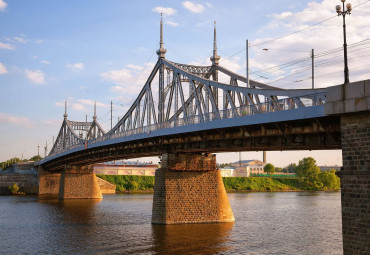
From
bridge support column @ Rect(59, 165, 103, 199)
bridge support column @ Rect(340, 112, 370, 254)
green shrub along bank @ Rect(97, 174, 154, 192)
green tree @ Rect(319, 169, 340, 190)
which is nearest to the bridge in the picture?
bridge support column @ Rect(340, 112, 370, 254)

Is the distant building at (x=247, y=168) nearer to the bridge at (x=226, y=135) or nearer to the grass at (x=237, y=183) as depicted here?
the grass at (x=237, y=183)

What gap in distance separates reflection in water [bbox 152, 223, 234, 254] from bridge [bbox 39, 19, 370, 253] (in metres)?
1.96

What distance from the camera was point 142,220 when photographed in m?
40.9

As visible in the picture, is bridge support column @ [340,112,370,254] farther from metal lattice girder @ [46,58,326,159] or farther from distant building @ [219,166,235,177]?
distant building @ [219,166,235,177]

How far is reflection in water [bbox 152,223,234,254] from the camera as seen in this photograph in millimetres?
26016

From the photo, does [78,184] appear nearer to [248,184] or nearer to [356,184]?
[248,184]

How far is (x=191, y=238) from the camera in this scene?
29547 millimetres

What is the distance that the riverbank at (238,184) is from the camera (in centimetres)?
10625

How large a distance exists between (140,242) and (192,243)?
3481mm

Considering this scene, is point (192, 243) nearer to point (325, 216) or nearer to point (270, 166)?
point (325, 216)

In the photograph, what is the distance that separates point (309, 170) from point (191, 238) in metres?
105

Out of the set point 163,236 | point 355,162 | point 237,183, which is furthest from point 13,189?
point 355,162

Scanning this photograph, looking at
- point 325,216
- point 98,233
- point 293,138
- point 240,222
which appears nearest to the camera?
point 293,138

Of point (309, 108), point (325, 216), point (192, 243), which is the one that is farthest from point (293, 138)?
point (325, 216)
